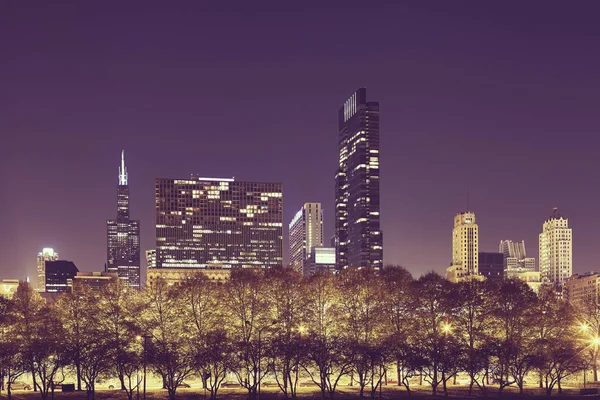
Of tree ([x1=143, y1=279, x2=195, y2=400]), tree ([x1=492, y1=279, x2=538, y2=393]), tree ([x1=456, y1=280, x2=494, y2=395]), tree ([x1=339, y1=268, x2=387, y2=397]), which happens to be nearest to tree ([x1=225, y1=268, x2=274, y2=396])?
tree ([x1=143, y1=279, x2=195, y2=400])

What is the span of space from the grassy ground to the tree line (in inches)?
65.8

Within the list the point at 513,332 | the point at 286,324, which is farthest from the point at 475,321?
the point at 286,324

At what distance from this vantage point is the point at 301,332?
10119cm

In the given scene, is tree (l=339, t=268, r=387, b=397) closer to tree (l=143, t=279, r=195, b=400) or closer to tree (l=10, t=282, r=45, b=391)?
tree (l=143, t=279, r=195, b=400)

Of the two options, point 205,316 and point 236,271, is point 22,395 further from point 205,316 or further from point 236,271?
point 236,271

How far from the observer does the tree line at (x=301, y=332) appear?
9225 centimetres

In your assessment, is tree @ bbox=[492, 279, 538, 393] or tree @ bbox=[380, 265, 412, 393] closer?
tree @ bbox=[380, 265, 412, 393]

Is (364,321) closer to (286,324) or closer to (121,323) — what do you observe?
(286,324)

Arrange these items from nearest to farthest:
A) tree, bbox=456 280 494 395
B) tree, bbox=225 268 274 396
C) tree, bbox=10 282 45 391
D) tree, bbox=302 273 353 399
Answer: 1. tree, bbox=302 273 353 399
2. tree, bbox=225 268 274 396
3. tree, bbox=10 282 45 391
4. tree, bbox=456 280 494 395

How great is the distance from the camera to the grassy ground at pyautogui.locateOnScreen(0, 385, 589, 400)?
303 feet

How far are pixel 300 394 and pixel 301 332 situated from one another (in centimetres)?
1013

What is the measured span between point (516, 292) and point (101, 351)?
60.2 m

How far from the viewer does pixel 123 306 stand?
10369 centimetres

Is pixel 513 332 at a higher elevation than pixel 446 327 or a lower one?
lower
